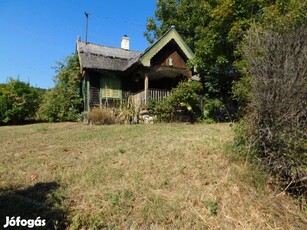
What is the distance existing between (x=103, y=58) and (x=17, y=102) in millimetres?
5937

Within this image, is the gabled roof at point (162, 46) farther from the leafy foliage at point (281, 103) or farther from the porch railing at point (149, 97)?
the leafy foliage at point (281, 103)

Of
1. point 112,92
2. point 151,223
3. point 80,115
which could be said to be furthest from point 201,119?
point 151,223

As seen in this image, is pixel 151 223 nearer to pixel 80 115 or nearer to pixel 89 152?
pixel 89 152

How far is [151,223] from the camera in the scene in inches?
139

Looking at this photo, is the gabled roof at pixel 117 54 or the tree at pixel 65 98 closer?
the gabled roof at pixel 117 54

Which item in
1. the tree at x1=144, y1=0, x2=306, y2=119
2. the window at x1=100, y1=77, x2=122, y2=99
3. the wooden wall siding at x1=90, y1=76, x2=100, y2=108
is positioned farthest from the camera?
the window at x1=100, y1=77, x2=122, y2=99

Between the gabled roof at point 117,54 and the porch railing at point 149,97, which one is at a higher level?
the gabled roof at point 117,54

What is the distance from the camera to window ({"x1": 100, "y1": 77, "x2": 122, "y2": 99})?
1548 centimetres

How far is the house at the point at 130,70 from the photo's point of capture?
14.2 meters

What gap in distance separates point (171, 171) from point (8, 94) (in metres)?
13.6

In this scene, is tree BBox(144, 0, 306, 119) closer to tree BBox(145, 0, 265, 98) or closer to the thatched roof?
tree BBox(145, 0, 265, 98)

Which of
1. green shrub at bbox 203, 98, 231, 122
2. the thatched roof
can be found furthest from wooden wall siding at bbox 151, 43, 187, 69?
green shrub at bbox 203, 98, 231, 122

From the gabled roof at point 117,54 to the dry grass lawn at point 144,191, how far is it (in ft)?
28.7

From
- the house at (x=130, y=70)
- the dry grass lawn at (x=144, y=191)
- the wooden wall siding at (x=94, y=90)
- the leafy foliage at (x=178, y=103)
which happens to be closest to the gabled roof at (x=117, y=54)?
the house at (x=130, y=70)
